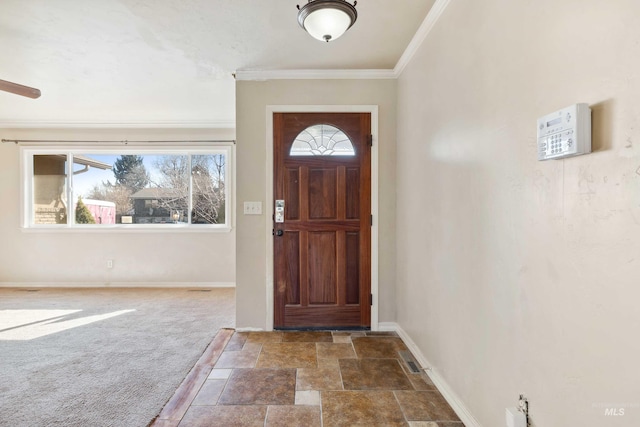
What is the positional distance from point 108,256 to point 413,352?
4.56 metres

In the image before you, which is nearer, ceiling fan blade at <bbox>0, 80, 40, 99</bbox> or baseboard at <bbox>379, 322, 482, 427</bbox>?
baseboard at <bbox>379, 322, 482, 427</bbox>

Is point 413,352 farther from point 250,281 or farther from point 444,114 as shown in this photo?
point 444,114

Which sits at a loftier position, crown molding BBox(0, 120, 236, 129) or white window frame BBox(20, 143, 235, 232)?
crown molding BBox(0, 120, 236, 129)

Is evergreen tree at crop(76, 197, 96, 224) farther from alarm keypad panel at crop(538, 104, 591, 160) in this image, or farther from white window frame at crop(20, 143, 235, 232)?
alarm keypad panel at crop(538, 104, 591, 160)

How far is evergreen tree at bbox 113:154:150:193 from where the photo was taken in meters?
4.71

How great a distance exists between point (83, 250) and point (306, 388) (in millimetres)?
4433

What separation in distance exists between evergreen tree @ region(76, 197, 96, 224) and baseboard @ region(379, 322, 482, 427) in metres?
4.84

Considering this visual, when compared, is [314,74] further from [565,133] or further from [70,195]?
[70,195]

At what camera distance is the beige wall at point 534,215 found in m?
0.83

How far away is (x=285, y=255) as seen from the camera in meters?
2.97

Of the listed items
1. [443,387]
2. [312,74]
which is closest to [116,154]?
[312,74]

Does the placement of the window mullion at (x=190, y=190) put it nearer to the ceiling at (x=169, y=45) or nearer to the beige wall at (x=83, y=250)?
the beige wall at (x=83, y=250)

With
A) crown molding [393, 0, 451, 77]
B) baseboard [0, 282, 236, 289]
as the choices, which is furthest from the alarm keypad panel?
baseboard [0, 282, 236, 289]

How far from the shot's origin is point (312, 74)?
2.93 meters
